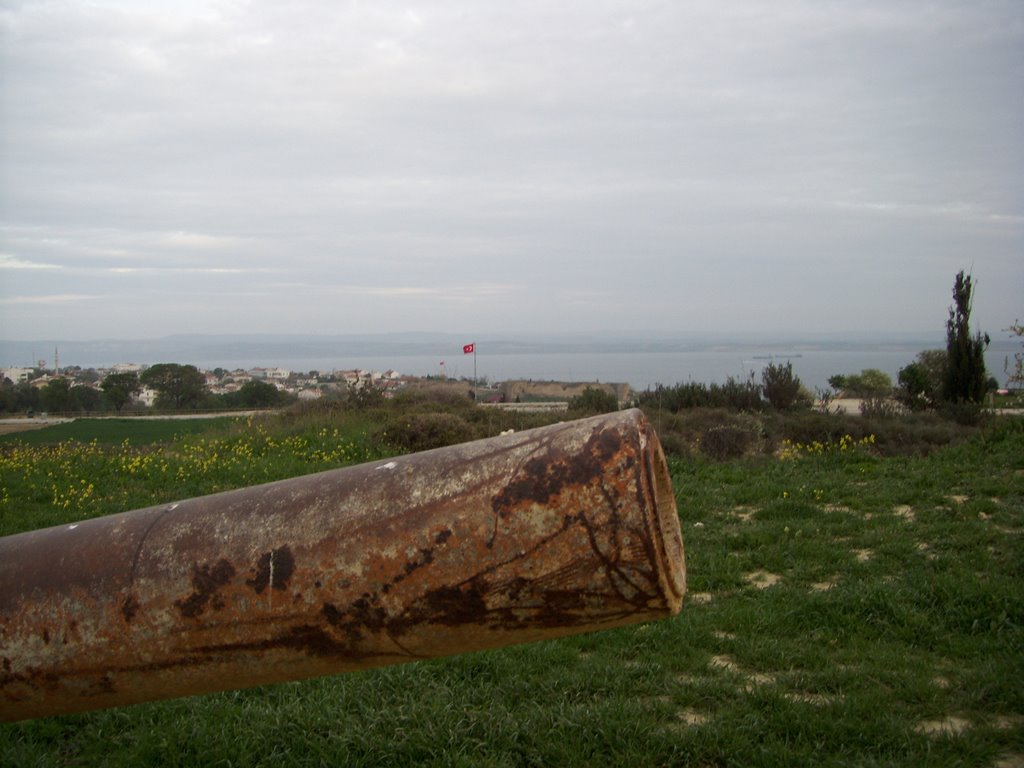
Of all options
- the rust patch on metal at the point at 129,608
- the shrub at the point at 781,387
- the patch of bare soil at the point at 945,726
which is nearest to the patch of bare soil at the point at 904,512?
the patch of bare soil at the point at 945,726

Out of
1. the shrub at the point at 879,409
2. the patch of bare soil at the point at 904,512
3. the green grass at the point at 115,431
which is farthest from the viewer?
the shrub at the point at 879,409

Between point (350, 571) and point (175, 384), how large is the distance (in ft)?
89.0

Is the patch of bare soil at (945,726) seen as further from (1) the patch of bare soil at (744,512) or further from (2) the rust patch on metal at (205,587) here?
(1) the patch of bare soil at (744,512)

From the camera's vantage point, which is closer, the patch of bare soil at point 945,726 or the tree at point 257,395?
the patch of bare soil at point 945,726

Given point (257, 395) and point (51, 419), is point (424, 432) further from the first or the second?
point (257, 395)

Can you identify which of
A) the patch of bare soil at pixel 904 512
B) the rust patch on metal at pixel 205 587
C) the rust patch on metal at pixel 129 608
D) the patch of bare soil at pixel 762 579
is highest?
the rust patch on metal at pixel 205 587

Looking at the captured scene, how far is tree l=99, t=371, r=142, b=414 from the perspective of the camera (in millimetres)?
26484

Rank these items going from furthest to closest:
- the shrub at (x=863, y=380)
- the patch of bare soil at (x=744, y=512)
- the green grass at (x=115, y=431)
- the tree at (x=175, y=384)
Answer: the shrub at (x=863, y=380), the tree at (x=175, y=384), the green grass at (x=115, y=431), the patch of bare soil at (x=744, y=512)

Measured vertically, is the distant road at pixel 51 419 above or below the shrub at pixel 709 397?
below

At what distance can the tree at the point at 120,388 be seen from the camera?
2648cm

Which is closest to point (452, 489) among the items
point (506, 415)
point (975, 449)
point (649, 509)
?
point (649, 509)

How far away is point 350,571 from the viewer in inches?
79.9

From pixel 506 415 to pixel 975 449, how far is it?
847 cm

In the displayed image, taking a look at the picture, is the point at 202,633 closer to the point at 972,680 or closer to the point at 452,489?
the point at 452,489
